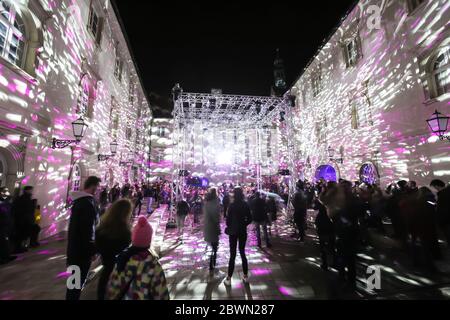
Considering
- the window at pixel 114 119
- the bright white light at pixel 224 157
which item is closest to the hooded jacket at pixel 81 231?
the window at pixel 114 119

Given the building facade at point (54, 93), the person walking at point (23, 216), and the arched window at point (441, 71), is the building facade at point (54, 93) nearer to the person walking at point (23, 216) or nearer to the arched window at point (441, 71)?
the person walking at point (23, 216)

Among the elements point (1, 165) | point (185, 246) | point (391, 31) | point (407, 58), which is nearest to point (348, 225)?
point (185, 246)

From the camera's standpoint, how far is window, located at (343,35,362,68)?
11.2 m

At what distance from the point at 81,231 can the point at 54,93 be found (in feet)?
Answer: 21.2

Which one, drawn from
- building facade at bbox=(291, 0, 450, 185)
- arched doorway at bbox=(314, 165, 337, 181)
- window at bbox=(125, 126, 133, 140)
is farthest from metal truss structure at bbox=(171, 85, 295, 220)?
arched doorway at bbox=(314, 165, 337, 181)

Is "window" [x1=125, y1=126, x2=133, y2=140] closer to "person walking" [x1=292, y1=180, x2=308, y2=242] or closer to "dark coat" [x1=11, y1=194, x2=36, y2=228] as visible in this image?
"dark coat" [x1=11, y1=194, x2=36, y2=228]

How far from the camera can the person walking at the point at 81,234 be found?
251 cm

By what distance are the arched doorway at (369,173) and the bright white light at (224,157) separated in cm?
1737

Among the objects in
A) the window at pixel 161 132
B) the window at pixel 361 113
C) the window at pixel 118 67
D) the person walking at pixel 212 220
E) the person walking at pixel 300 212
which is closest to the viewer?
the person walking at pixel 212 220

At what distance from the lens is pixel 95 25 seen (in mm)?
9711

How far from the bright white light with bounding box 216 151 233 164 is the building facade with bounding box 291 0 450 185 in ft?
42.7
